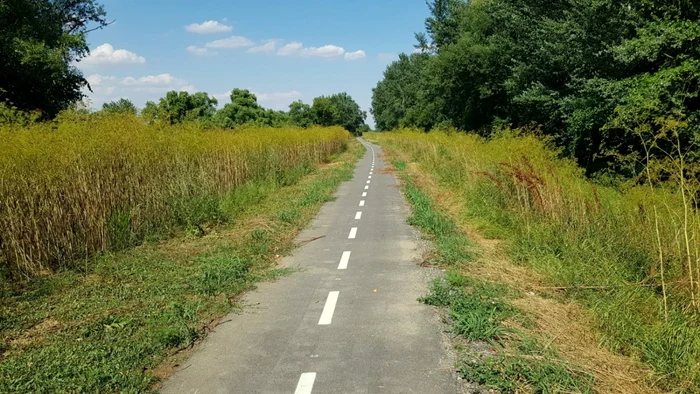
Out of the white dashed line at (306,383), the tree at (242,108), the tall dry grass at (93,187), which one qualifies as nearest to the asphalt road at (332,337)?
the white dashed line at (306,383)

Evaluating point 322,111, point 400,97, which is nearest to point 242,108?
point 322,111

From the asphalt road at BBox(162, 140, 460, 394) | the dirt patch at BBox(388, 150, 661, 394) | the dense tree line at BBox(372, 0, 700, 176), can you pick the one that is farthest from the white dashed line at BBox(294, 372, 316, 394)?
the dense tree line at BBox(372, 0, 700, 176)

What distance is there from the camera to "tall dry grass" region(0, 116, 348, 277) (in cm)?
706

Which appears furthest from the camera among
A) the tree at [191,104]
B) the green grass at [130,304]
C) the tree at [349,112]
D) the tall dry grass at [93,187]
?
the tree at [349,112]

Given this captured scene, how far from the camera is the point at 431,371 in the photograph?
4.16 meters

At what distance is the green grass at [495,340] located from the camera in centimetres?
383

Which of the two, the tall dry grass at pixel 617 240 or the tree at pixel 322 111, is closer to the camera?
the tall dry grass at pixel 617 240

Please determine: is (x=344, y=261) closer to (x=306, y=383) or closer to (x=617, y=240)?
(x=306, y=383)

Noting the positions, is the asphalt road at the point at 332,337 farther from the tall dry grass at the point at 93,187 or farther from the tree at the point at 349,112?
the tree at the point at 349,112

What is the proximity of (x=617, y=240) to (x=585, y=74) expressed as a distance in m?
13.3

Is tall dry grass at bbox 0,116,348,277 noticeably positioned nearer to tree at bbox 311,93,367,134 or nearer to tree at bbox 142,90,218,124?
tree at bbox 142,90,218,124

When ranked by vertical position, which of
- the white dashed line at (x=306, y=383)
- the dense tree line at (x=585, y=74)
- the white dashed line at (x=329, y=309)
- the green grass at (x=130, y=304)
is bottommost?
the white dashed line at (x=329, y=309)

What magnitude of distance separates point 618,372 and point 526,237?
4783 millimetres

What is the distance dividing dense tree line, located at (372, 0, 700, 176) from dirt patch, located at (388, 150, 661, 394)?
7.90 ft
